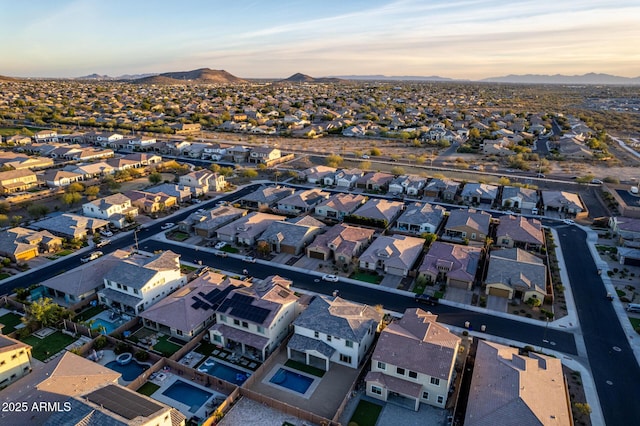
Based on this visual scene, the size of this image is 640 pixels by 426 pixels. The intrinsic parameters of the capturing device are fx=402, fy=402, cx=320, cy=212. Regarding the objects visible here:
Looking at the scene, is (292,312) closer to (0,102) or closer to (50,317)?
(50,317)

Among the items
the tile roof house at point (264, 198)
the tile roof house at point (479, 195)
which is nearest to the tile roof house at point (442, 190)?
the tile roof house at point (479, 195)

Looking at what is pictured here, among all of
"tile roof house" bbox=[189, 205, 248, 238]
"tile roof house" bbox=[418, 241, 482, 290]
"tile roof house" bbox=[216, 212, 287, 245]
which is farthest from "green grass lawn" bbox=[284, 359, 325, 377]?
"tile roof house" bbox=[189, 205, 248, 238]

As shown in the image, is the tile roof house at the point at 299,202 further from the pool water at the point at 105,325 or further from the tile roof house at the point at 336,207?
the pool water at the point at 105,325

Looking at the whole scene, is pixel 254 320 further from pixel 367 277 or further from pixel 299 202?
pixel 299 202

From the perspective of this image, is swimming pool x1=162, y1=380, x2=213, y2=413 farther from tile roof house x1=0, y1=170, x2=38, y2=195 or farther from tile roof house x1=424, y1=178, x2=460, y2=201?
tile roof house x1=0, y1=170, x2=38, y2=195

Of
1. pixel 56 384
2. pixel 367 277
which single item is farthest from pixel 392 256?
pixel 56 384

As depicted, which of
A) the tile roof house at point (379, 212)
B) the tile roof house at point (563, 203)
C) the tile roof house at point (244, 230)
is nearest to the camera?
the tile roof house at point (244, 230)

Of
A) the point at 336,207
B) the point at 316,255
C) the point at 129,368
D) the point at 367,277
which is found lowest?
the point at 129,368
